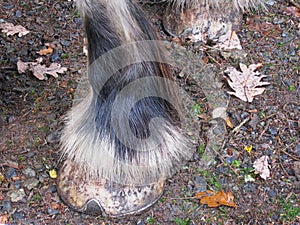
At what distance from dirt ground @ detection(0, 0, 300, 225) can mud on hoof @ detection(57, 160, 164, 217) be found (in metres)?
0.04

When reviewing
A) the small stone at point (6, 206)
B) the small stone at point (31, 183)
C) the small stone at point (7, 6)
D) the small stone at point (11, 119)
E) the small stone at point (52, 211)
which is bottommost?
the small stone at point (52, 211)

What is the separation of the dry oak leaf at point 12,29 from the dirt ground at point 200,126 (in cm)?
3

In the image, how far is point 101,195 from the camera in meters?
1.84

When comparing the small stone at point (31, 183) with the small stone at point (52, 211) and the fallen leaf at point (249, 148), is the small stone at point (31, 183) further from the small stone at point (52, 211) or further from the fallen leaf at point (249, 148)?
the fallen leaf at point (249, 148)

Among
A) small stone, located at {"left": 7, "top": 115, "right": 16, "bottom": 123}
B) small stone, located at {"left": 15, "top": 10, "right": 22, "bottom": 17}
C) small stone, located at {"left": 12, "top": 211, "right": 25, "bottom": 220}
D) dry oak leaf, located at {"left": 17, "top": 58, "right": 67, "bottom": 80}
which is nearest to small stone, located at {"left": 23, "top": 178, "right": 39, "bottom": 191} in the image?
small stone, located at {"left": 12, "top": 211, "right": 25, "bottom": 220}

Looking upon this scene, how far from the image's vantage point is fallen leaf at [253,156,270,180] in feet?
6.81

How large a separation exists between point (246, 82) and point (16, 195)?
1.20 metres

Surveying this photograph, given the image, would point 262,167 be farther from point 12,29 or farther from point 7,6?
point 7,6

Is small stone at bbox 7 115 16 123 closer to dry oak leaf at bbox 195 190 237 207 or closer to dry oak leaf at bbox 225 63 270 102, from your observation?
dry oak leaf at bbox 195 190 237 207

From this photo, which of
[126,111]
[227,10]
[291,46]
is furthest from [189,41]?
[126,111]

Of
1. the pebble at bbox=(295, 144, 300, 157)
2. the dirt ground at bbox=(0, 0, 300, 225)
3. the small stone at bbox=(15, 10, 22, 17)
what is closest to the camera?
the dirt ground at bbox=(0, 0, 300, 225)

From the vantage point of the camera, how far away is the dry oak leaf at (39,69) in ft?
7.87

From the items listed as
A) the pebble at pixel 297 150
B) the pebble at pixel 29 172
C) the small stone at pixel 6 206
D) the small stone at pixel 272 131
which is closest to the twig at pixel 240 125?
the small stone at pixel 272 131

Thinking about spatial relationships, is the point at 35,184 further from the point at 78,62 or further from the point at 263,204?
the point at 263,204
